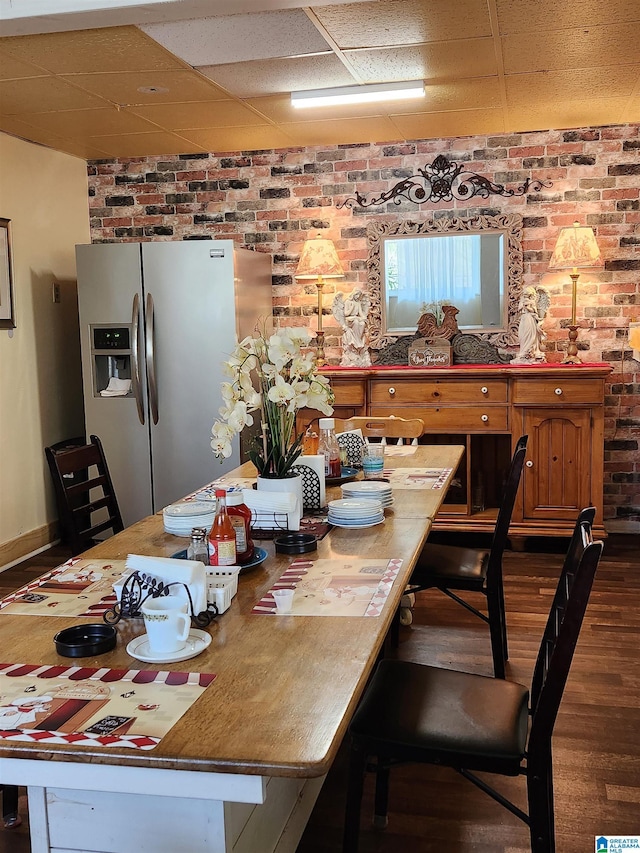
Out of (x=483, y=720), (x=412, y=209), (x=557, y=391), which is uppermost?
(x=412, y=209)

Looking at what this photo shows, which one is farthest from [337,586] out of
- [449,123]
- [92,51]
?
[449,123]

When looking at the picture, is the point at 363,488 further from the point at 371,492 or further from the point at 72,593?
the point at 72,593

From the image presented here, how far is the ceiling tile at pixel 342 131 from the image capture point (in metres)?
4.66

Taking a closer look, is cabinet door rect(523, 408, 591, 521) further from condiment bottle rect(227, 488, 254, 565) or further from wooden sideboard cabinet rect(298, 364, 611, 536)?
condiment bottle rect(227, 488, 254, 565)

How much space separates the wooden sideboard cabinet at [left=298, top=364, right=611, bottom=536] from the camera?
15.1ft

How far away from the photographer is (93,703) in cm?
136

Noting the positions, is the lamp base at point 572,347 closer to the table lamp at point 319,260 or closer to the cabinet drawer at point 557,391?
the cabinet drawer at point 557,391

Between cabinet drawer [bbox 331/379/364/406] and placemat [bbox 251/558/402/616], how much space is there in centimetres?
275

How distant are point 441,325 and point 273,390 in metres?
3.03

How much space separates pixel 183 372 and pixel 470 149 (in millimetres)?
2171

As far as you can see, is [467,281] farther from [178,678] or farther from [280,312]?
[178,678]

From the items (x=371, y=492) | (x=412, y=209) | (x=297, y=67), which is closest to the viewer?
(x=371, y=492)

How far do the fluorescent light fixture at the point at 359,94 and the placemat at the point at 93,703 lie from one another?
330 cm

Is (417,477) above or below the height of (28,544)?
above
